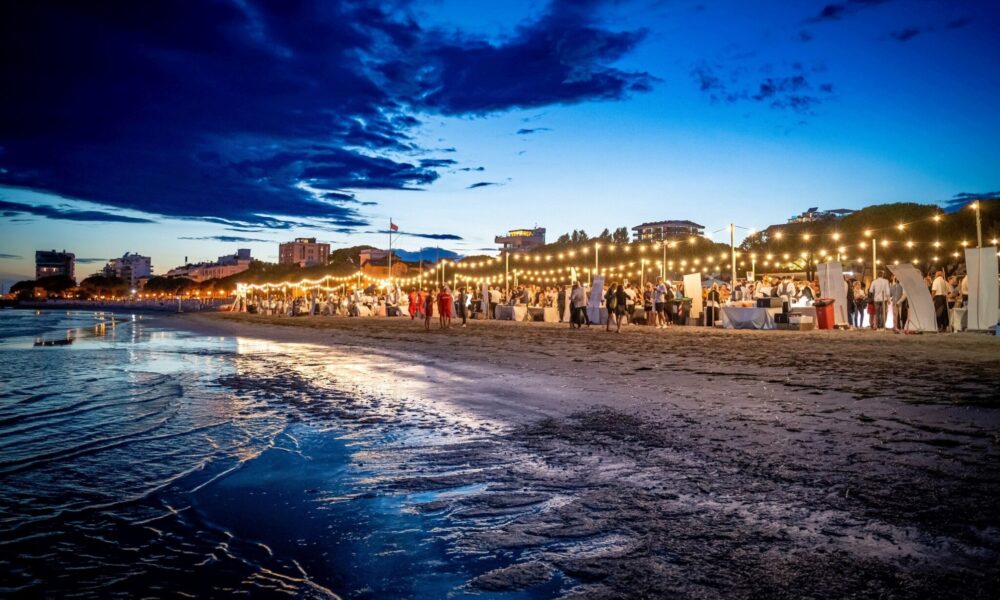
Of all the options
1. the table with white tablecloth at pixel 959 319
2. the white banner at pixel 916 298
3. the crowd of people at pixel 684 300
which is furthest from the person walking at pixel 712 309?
the table with white tablecloth at pixel 959 319

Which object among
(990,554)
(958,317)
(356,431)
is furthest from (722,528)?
(958,317)

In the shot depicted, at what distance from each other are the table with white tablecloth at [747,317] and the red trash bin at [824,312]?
1303mm

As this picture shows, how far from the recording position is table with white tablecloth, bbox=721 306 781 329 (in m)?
20.4

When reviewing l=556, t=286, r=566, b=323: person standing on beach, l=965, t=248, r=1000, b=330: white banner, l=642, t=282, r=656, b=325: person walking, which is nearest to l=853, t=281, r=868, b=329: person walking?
l=965, t=248, r=1000, b=330: white banner

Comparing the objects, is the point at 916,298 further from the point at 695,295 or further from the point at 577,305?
the point at 577,305

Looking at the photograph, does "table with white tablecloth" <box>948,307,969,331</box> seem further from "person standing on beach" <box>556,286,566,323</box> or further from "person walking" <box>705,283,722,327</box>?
"person standing on beach" <box>556,286,566,323</box>

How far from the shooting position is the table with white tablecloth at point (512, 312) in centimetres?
2973

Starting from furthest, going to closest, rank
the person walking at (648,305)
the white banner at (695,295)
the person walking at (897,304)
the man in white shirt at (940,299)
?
the person walking at (648,305)
the white banner at (695,295)
the person walking at (897,304)
the man in white shirt at (940,299)

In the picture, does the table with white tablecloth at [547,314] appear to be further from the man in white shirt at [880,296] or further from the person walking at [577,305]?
the man in white shirt at [880,296]

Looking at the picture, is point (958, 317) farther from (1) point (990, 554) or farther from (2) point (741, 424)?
(1) point (990, 554)

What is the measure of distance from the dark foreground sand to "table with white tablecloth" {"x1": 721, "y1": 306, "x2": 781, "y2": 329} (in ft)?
45.1

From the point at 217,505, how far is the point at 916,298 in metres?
20.6

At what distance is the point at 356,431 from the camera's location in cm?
476

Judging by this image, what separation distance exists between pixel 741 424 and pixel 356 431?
10.7 ft
